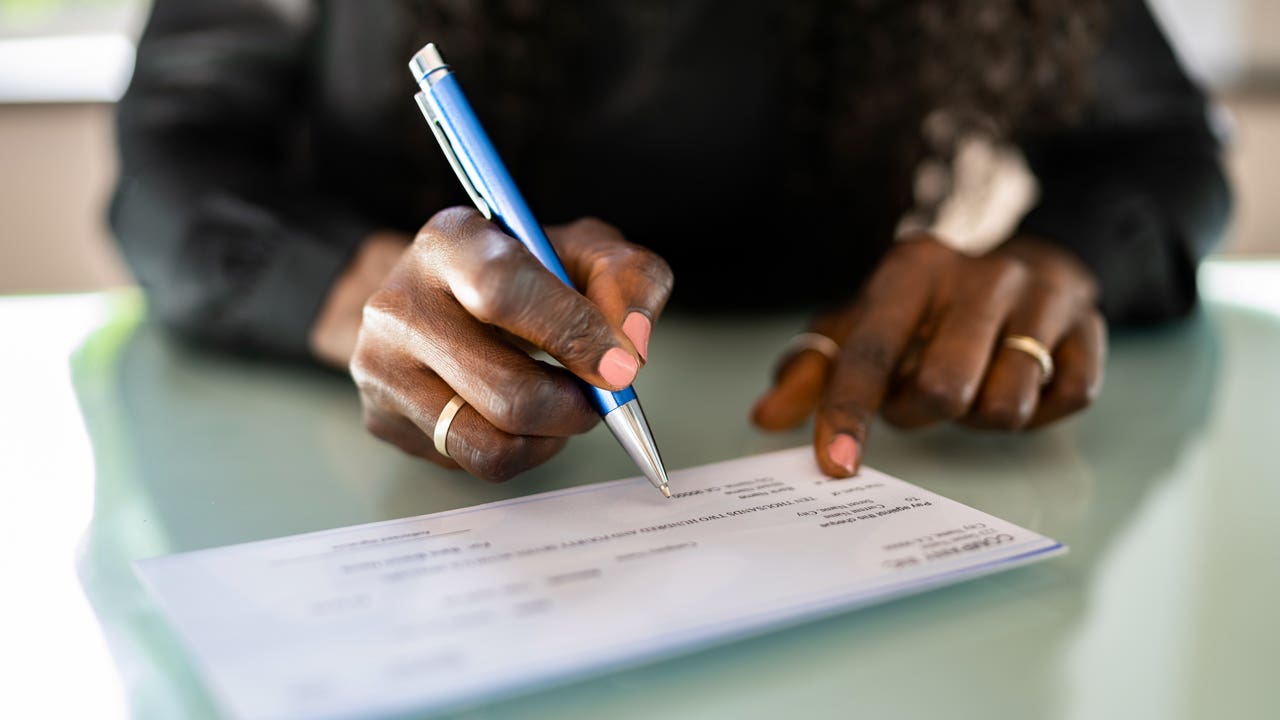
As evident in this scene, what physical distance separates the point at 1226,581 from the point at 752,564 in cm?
18

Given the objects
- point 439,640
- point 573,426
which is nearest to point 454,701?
point 439,640

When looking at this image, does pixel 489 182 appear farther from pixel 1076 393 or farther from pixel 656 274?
pixel 1076 393

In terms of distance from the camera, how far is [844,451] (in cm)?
45

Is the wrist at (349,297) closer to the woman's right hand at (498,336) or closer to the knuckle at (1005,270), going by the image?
the woman's right hand at (498,336)

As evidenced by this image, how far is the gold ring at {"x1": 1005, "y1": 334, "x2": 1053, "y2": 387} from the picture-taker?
1.75 ft

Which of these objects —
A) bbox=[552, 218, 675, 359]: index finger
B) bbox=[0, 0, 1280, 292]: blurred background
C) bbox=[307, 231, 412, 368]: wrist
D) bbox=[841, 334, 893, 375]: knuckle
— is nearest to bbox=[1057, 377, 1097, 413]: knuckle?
bbox=[841, 334, 893, 375]: knuckle

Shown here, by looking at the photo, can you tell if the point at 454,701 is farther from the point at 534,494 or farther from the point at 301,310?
the point at 301,310

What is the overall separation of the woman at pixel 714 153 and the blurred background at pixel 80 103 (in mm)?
910

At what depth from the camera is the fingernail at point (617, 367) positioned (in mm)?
377

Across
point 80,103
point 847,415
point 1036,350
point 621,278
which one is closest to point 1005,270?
point 1036,350

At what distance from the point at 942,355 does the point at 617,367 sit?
8.9 inches

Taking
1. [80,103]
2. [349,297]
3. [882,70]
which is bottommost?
[80,103]

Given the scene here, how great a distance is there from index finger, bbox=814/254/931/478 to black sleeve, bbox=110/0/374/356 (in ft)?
1.18

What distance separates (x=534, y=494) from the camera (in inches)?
17.1
